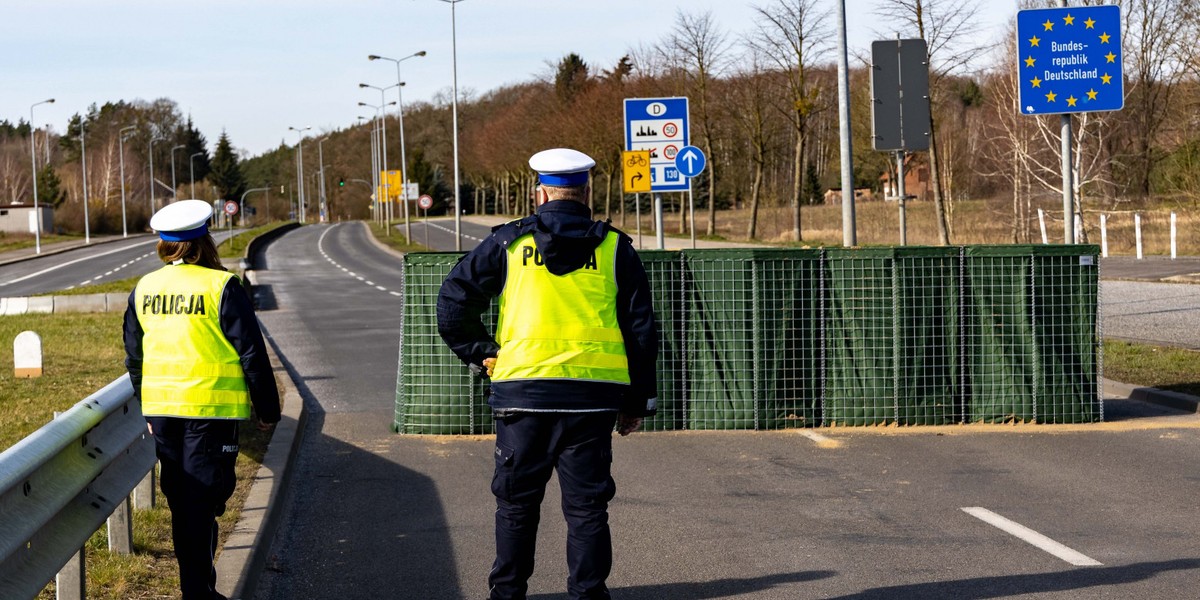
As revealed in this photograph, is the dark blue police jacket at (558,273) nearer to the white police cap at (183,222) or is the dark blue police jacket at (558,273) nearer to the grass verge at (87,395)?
the white police cap at (183,222)

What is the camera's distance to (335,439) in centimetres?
1023

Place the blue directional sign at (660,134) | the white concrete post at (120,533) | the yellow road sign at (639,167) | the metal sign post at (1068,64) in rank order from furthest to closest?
the yellow road sign at (639,167) < the blue directional sign at (660,134) < the metal sign post at (1068,64) < the white concrete post at (120,533)

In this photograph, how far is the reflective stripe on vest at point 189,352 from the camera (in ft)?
16.3

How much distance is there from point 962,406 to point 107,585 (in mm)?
6658

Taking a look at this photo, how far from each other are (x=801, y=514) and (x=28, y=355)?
9.89m

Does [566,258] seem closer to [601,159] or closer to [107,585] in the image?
[107,585]

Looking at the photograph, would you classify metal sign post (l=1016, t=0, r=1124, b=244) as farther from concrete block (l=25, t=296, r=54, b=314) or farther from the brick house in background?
concrete block (l=25, t=296, r=54, b=314)

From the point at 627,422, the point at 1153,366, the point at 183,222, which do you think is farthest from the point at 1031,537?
the point at 1153,366

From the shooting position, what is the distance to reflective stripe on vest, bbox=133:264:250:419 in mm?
4953

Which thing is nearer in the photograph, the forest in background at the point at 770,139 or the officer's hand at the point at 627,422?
the officer's hand at the point at 627,422

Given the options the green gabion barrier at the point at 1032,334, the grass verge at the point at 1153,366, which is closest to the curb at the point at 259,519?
the green gabion barrier at the point at 1032,334

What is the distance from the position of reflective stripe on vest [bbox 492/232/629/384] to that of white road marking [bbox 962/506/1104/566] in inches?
99.2

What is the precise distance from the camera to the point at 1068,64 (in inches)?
553

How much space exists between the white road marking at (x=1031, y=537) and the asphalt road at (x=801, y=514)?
0.02m
